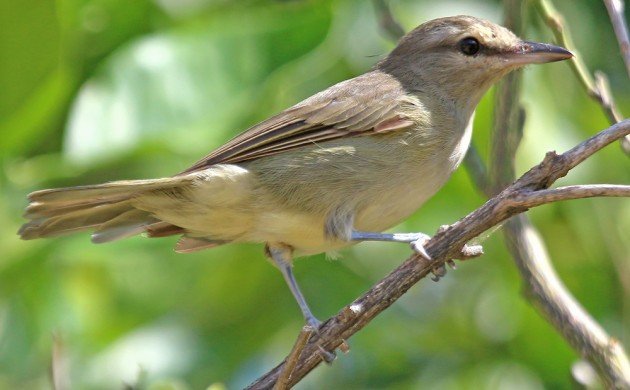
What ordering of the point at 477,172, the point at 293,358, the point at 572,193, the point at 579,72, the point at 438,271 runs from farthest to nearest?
1. the point at 477,172
2. the point at 579,72
3. the point at 438,271
4. the point at 293,358
5. the point at 572,193

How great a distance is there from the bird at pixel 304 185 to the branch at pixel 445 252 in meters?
0.76

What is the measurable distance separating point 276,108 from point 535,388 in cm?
194

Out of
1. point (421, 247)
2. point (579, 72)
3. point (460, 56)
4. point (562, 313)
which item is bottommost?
point (562, 313)

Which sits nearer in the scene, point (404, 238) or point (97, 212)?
point (404, 238)

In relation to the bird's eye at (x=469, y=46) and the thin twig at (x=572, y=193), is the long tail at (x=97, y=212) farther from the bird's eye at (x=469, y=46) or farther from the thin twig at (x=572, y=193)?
the thin twig at (x=572, y=193)

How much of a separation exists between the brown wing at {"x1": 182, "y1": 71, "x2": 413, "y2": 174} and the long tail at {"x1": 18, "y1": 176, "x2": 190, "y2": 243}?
274 mm

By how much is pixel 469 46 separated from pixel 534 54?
1.57 feet

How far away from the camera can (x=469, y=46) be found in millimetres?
5133

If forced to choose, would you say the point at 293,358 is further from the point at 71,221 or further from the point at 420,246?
the point at 71,221

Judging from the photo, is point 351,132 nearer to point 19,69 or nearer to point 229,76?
point 229,76

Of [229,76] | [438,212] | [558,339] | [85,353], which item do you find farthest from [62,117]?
[558,339]

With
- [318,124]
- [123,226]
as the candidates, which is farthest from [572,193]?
[123,226]

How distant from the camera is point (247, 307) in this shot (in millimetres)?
5746

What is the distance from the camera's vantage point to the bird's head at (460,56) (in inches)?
192
